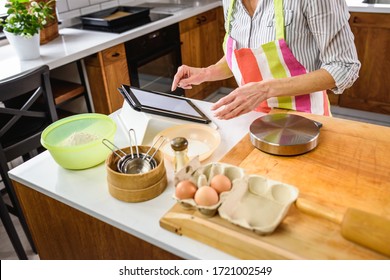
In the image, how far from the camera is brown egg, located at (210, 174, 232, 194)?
30.2 inches

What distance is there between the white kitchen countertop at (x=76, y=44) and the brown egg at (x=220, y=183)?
4.73 feet

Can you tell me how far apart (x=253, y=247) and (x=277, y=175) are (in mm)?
239

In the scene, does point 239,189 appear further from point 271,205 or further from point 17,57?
point 17,57

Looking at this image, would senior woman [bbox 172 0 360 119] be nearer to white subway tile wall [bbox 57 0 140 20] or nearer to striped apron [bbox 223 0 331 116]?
striped apron [bbox 223 0 331 116]

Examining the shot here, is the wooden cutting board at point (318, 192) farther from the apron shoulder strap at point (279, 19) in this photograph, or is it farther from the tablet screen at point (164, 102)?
the apron shoulder strap at point (279, 19)

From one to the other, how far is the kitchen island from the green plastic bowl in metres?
0.03

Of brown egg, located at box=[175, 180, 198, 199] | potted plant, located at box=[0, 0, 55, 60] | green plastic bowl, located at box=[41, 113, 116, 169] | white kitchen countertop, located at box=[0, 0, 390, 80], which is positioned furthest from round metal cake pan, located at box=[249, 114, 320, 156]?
potted plant, located at box=[0, 0, 55, 60]

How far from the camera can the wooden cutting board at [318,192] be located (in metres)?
0.69

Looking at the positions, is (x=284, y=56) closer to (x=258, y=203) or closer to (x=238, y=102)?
(x=238, y=102)

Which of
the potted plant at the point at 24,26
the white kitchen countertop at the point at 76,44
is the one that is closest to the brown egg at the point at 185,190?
the white kitchen countertop at the point at 76,44

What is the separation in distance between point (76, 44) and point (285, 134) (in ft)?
5.28

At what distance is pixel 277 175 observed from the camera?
883 mm

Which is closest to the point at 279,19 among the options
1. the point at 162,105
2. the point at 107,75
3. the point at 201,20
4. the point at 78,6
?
the point at 162,105

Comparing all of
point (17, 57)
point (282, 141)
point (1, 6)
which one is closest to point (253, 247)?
point (282, 141)
